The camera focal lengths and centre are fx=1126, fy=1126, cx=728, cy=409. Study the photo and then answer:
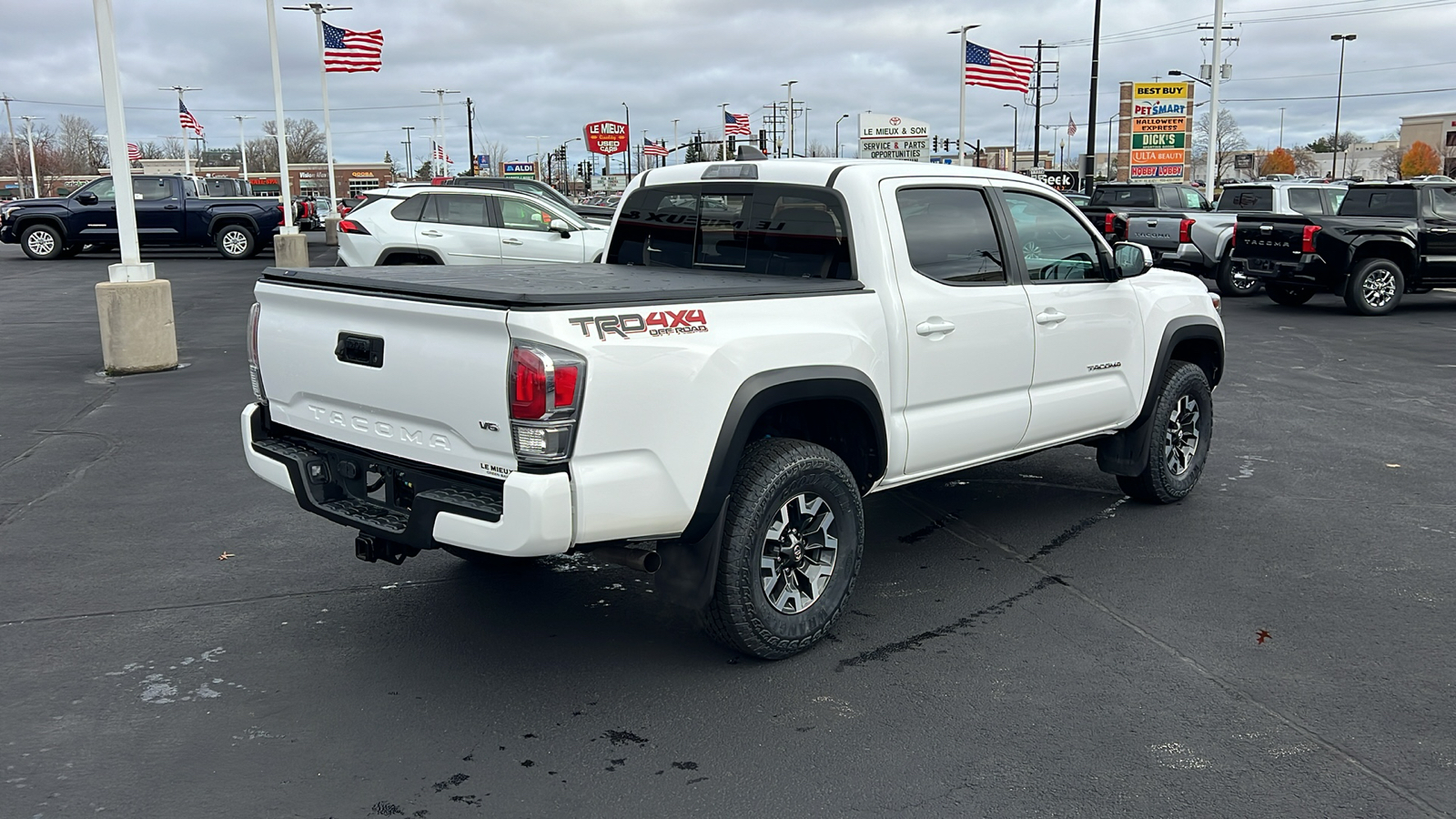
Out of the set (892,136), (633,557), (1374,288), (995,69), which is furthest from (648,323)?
(892,136)

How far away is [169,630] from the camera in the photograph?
15.4 feet

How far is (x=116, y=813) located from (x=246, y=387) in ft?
24.4

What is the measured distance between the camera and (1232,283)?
18766mm

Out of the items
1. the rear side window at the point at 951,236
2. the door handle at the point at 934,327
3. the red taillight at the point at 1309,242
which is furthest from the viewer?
the red taillight at the point at 1309,242

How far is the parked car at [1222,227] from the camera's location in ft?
59.9

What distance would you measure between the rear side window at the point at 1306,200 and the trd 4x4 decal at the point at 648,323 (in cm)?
1732

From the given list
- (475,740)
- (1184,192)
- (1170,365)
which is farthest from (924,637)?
(1184,192)

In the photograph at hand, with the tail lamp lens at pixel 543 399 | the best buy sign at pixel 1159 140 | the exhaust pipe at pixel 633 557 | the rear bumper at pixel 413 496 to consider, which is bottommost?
the exhaust pipe at pixel 633 557

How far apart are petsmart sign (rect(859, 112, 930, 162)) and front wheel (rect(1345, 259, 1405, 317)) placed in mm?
27747

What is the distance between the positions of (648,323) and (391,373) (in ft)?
3.06

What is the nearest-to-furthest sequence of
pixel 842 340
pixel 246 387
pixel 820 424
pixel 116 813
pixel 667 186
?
1. pixel 116 813
2. pixel 842 340
3. pixel 820 424
4. pixel 667 186
5. pixel 246 387

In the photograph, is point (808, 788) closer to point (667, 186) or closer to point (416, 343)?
point (416, 343)

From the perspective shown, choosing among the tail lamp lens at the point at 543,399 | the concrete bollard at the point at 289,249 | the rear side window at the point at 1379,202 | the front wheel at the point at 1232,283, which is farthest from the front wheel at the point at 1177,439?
the concrete bollard at the point at 289,249

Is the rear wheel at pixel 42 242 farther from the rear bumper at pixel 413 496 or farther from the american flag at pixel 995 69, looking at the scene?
the rear bumper at pixel 413 496
